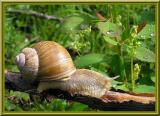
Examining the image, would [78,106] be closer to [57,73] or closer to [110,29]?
[57,73]

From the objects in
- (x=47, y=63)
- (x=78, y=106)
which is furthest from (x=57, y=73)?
(x=78, y=106)

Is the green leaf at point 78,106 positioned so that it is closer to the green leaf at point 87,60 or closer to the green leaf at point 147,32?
the green leaf at point 87,60

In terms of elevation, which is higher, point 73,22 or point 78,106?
point 73,22

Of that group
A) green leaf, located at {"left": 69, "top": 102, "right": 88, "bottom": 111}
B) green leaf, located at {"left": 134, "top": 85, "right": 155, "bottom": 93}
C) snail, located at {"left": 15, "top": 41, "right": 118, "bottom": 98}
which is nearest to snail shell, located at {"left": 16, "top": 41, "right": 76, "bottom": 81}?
snail, located at {"left": 15, "top": 41, "right": 118, "bottom": 98}

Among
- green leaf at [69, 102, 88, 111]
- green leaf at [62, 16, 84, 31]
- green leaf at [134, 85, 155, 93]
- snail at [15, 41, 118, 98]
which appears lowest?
green leaf at [69, 102, 88, 111]

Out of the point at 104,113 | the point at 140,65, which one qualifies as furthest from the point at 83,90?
the point at 140,65

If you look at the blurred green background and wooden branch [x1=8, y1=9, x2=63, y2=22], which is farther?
wooden branch [x1=8, y1=9, x2=63, y2=22]

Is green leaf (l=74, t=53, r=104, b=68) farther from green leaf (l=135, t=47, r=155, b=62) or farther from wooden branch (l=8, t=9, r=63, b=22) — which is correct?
wooden branch (l=8, t=9, r=63, b=22)

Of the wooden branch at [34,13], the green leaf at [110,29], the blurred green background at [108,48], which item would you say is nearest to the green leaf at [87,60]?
the blurred green background at [108,48]
